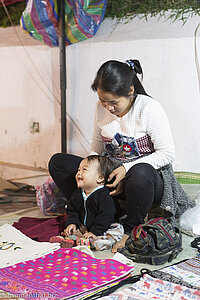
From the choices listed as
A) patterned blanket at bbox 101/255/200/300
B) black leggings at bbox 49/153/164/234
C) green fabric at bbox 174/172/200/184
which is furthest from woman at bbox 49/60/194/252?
green fabric at bbox 174/172/200/184

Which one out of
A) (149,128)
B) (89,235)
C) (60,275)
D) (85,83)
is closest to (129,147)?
(149,128)

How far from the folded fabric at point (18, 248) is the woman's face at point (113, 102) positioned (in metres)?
0.73

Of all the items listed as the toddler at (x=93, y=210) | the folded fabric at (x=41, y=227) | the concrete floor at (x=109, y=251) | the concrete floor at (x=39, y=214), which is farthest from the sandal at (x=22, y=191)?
the toddler at (x=93, y=210)

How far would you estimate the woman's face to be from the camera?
2109mm

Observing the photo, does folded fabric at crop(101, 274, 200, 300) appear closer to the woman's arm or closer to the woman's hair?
the woman's arm

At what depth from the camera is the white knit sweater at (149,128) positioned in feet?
7.12

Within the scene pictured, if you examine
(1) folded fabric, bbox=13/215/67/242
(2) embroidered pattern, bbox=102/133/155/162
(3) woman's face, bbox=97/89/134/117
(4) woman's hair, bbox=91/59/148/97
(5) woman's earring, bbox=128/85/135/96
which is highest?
(4) woman's hair, bbox=91/59/148/97

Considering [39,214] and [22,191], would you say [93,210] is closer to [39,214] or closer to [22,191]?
[39,214]

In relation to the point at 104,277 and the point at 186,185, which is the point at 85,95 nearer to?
the point at 186,185

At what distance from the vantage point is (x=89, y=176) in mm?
2150

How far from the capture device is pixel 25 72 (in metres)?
3.48

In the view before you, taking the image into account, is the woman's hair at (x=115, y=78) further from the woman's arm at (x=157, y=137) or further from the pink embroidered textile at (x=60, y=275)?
the pink embroidered textile at (x=60, y=275)

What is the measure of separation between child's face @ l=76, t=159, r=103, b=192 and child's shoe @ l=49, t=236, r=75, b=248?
27cm

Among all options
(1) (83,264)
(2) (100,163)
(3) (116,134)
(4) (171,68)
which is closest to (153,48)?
(4) (171,68)
